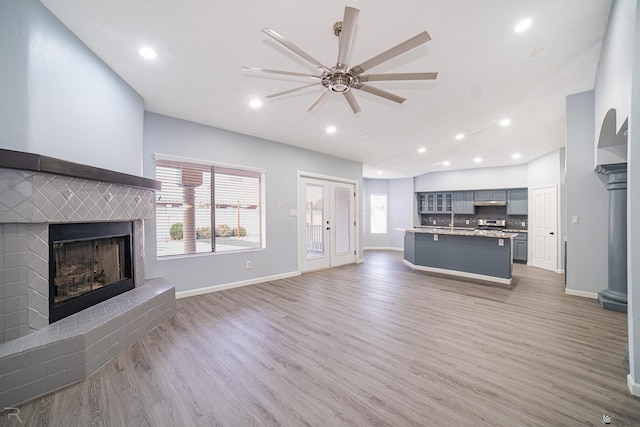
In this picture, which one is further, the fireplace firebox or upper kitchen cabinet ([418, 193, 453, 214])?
upper kitchen cabinet ([418, 193, 453, 214])

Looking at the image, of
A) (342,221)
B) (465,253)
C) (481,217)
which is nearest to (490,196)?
(481,217)

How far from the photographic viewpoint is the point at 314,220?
584 cm

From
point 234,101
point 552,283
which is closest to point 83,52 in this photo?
point 234,101

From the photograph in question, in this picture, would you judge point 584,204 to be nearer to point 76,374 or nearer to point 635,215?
point 635,215

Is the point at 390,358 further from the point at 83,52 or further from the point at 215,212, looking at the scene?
the point at 83,52

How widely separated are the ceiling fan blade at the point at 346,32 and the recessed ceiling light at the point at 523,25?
1.51m

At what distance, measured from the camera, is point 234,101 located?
3250 millimetres

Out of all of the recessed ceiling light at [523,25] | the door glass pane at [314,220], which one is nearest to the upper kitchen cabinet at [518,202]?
the door glass pane at [314,220]

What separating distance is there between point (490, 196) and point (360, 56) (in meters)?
7.49

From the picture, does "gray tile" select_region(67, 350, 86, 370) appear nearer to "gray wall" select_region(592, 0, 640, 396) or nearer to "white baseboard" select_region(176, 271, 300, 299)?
"white baseboard" select_region(176, 271, 300, 299)

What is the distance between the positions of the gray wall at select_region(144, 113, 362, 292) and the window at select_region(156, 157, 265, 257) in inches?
5.4

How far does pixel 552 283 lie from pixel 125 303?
684 cm

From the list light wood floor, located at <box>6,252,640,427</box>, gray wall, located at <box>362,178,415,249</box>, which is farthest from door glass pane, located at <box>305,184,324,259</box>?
gray wall, located at <box>362,178,415,249</box>

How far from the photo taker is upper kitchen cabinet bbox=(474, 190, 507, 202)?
298 inches
